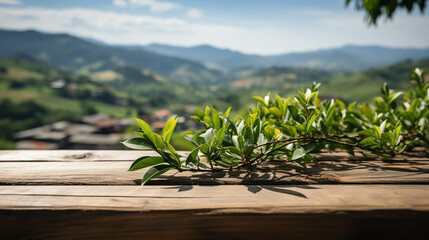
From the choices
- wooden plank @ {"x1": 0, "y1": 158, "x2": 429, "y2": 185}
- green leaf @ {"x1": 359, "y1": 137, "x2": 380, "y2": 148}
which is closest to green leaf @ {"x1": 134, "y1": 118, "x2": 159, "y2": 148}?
wooden plank @ {"x1": 0, "y1": 158, "x2": 429, "y2": 185}

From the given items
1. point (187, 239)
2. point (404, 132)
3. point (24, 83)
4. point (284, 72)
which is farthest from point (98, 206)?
point (284, 72)

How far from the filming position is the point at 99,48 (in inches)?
7151

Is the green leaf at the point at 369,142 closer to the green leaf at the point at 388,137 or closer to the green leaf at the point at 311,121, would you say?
the green leaf at the point at 388,137

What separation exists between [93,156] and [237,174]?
61cm

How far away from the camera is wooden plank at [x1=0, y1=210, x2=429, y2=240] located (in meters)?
0.61

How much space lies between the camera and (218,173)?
849mm

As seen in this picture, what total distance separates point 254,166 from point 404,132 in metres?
0.80

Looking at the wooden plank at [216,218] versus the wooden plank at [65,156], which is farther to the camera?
the wooden plank at [65,156]

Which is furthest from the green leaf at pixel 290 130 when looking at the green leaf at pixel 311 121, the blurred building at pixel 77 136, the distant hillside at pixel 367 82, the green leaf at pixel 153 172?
the distant hillside at pixel 367 82

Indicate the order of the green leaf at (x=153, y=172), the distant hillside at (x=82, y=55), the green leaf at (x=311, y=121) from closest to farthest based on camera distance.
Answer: the green leaf at (x=153, y=172), the green leaf at (x=311, y=121), the distant hillside at (x=82, y=55)

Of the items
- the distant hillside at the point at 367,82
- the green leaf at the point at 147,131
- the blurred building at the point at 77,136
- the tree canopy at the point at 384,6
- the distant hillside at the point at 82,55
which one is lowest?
the blurred building at the point at 77,136

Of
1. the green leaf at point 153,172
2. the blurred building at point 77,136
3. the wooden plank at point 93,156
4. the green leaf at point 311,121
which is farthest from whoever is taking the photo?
the blurred building at point 77,136

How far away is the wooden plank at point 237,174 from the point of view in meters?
0.79

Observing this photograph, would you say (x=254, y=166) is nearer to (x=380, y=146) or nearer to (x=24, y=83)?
(x=380, y=146)
